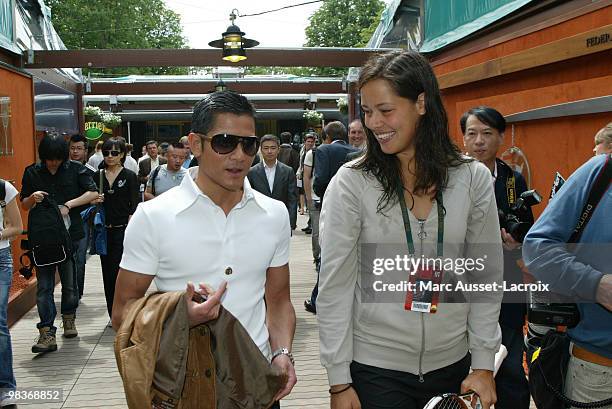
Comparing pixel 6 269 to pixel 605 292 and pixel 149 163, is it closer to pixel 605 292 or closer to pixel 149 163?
pixel 605 292

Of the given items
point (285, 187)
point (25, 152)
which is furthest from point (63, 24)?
point (285, 187)

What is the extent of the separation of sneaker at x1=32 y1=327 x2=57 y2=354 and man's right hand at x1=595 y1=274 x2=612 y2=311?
534cm

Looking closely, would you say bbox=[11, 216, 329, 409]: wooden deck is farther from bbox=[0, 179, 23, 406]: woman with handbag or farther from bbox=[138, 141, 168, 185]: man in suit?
bbox=[138, 141, 168, 185]: man in suit

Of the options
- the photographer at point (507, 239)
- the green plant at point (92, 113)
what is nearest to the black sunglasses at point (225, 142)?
the photographer at point (507, 239)

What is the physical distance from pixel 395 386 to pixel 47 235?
15.4ft

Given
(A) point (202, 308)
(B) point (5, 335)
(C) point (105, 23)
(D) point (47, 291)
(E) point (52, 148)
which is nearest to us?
(A) point (202, 308)

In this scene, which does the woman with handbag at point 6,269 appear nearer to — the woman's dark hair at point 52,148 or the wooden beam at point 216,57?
the woman's dark hair at point 52,148

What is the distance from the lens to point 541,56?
6.50m

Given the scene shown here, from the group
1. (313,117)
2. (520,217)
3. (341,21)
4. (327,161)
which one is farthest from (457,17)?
(341,21)

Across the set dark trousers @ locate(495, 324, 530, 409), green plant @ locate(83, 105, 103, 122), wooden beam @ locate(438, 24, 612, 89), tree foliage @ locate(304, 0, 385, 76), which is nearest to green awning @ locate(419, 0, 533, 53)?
wooden beam @ locate(438, 24, 612, 89)

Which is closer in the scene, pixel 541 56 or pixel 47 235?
pixel 47 235

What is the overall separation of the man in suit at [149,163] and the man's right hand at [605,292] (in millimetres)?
12183

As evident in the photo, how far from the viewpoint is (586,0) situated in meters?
5.85

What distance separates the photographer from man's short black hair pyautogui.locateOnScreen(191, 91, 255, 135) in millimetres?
2510
